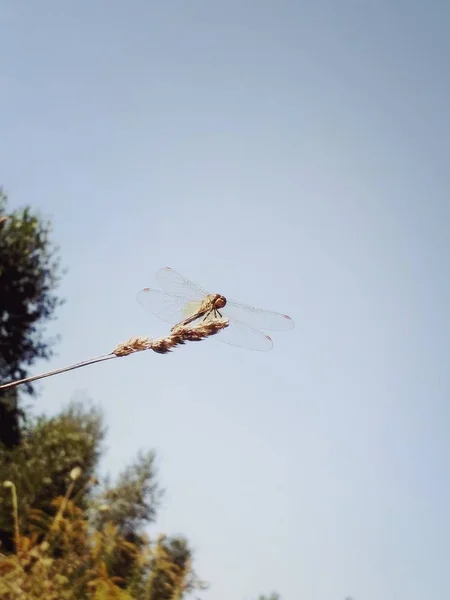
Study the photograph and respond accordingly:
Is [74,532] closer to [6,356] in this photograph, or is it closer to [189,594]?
[189,594]

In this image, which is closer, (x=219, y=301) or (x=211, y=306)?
(x=211, y=306)

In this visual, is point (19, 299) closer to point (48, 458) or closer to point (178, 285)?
point (48, 458)

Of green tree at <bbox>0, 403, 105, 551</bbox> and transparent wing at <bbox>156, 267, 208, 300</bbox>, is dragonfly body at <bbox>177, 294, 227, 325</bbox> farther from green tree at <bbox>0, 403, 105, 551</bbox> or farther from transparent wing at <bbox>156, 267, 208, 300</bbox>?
green tree at <bbox>0, 403, 105, 551</bbox>

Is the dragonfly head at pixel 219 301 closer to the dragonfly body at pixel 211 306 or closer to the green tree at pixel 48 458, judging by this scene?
the dragonfly body at pixel 211 306

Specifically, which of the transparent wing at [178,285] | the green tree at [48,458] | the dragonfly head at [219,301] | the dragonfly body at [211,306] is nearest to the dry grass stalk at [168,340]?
the dragonfly body at [211,306]

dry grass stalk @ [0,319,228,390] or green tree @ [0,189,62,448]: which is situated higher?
green tree @ [0,189,62,448]

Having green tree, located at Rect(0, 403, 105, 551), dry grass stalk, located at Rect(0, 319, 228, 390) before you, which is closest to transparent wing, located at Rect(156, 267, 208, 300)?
dry grass stalk, located at Rect(0, 319, 228, 390)

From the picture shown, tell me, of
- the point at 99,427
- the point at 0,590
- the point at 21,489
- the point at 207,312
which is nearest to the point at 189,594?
the point at 0,590

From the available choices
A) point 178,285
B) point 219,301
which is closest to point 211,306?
point 219,301
